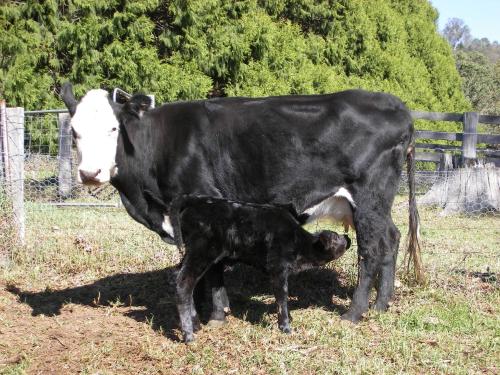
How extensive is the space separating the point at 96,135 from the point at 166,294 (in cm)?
202

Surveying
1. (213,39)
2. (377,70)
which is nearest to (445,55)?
(377,70)

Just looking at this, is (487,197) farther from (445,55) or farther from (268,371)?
(445,55)

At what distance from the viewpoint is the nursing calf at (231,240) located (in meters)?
5.00

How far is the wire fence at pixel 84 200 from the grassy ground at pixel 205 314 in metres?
0.14

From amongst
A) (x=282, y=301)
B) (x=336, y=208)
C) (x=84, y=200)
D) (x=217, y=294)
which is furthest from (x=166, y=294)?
(x=84, y=200)

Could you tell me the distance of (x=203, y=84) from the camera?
11.7m

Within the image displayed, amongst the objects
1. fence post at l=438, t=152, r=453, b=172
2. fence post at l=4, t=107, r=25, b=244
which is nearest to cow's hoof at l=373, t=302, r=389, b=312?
fence post at l=4, t=107, r=25, b=244

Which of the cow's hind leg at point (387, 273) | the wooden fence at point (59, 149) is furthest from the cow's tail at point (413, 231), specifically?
the wooden fence at point (59, 149)

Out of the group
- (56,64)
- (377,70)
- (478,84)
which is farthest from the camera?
(478,84)

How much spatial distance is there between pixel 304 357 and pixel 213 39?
8.60 meters

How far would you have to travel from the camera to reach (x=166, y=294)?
20.8ft

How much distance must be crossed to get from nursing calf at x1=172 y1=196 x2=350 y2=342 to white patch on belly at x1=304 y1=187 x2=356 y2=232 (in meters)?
0.41

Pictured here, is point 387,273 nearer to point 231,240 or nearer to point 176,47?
point 231,240

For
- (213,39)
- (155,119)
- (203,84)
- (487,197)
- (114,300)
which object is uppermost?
(213,39)
